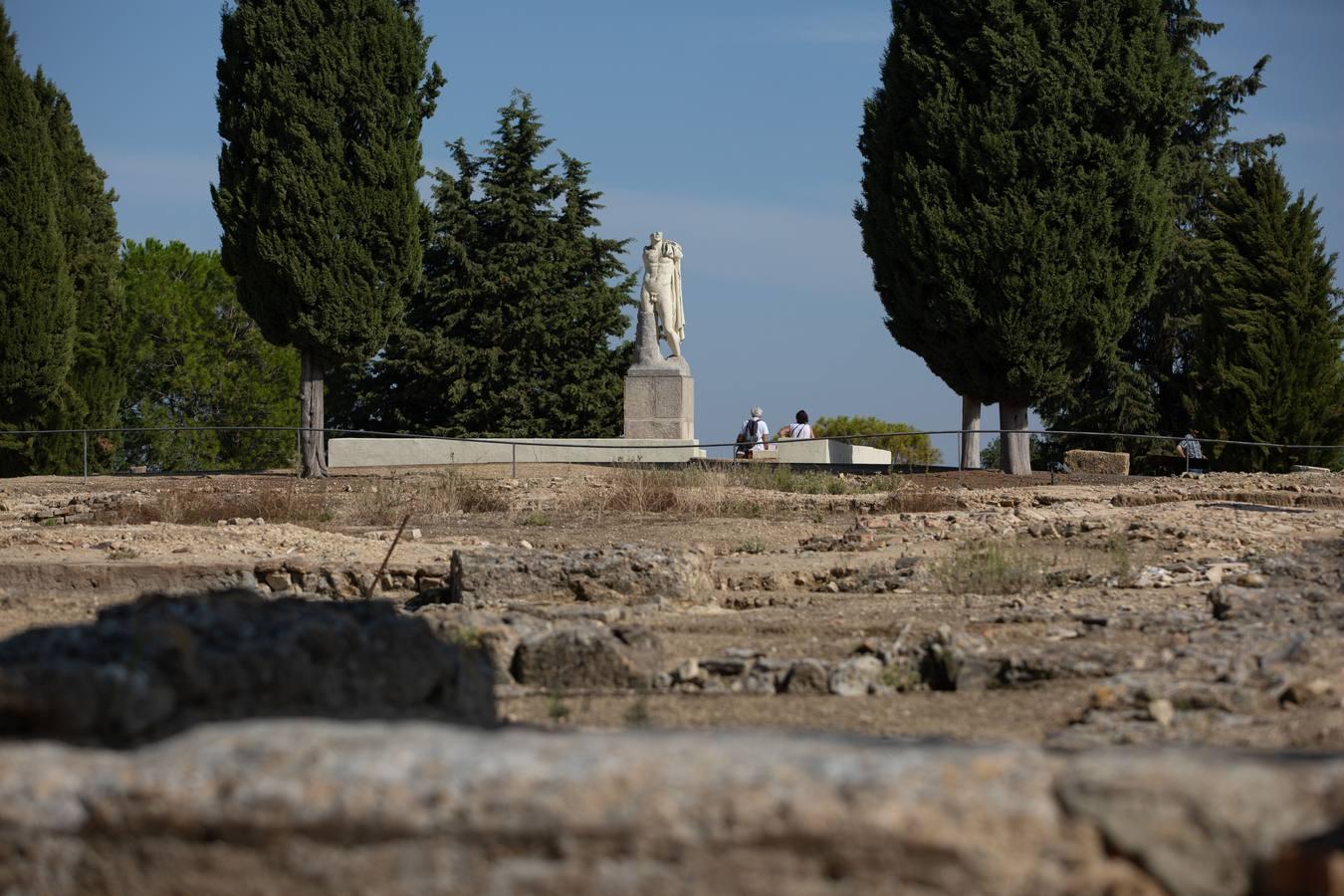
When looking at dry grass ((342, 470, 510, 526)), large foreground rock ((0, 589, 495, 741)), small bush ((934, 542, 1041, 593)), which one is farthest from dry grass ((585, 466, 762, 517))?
large foreground rock ((0, 589, 495, 741))

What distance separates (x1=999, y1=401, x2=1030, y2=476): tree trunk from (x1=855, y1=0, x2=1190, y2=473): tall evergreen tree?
34mm

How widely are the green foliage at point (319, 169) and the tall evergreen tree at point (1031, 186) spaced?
7.86 m

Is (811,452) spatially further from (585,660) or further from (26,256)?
(585,660)

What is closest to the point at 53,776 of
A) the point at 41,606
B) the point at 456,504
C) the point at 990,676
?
the point at 990,676

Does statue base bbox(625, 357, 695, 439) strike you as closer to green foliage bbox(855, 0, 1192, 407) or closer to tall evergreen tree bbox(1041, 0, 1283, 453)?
green foliage bbox(855, 0, 1192, 407)

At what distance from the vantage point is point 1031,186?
21.2 m

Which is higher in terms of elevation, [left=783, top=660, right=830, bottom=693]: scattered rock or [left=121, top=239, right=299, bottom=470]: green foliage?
[left=121, top=239, right=299, bottom=470]: green foliage

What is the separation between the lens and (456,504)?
651 inches

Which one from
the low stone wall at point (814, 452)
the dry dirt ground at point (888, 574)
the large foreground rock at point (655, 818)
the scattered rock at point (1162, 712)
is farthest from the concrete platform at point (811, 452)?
the large foreground rock at point (655, 818)

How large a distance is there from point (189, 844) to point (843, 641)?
4877mm

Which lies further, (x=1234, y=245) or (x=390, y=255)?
(x=1234, y=245)

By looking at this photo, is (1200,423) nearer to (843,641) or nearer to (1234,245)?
(1234,245)

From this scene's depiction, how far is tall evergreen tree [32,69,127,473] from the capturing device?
2667cm

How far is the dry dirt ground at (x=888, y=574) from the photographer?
556cm
